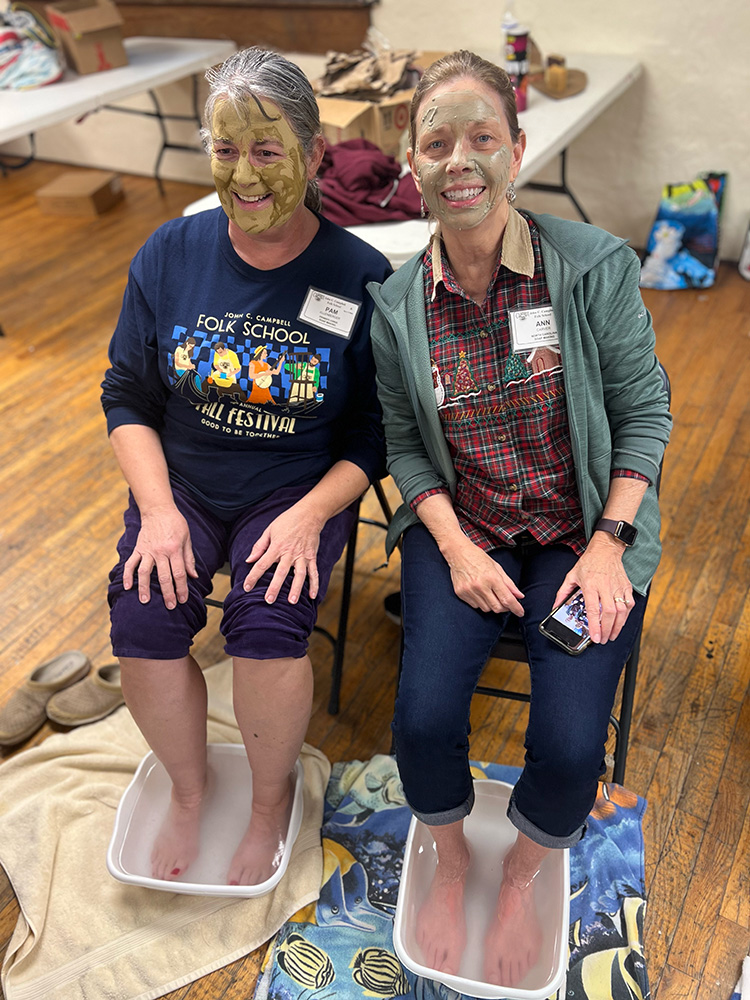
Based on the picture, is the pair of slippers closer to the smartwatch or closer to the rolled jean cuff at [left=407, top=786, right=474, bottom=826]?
the rolled jean cuff at [left=407, top=786, right=474, bottom=826]

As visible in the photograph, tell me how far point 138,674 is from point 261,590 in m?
0.28

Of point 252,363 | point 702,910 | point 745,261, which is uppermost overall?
point 252,363

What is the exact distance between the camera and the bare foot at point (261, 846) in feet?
5.13

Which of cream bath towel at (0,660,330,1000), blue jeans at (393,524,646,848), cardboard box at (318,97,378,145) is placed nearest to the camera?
blue jeans at (393,524,646,848)

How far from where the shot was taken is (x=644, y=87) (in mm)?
3553

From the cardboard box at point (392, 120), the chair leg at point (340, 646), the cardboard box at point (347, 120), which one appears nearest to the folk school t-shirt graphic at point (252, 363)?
the chair leg at point (340, 646)

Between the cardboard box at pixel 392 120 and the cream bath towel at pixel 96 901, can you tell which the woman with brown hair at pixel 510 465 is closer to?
the cream bath towel at pixel 96 901

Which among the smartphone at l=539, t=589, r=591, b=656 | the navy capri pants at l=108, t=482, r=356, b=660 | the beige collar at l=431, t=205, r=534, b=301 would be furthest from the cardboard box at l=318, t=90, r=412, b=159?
the smartphone at l=539, t=589, r=591, b=656

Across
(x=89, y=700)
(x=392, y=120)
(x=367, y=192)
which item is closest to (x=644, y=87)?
(x=392, y=120)

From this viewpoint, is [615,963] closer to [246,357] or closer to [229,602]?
[229,602]

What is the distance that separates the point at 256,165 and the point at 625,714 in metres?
1.27

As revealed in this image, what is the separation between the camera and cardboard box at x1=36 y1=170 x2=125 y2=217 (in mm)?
Result: 4805

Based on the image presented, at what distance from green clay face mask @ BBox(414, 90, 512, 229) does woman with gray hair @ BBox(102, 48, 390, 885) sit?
0.88 feet

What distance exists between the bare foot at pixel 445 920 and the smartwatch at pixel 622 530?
24.9 inches
